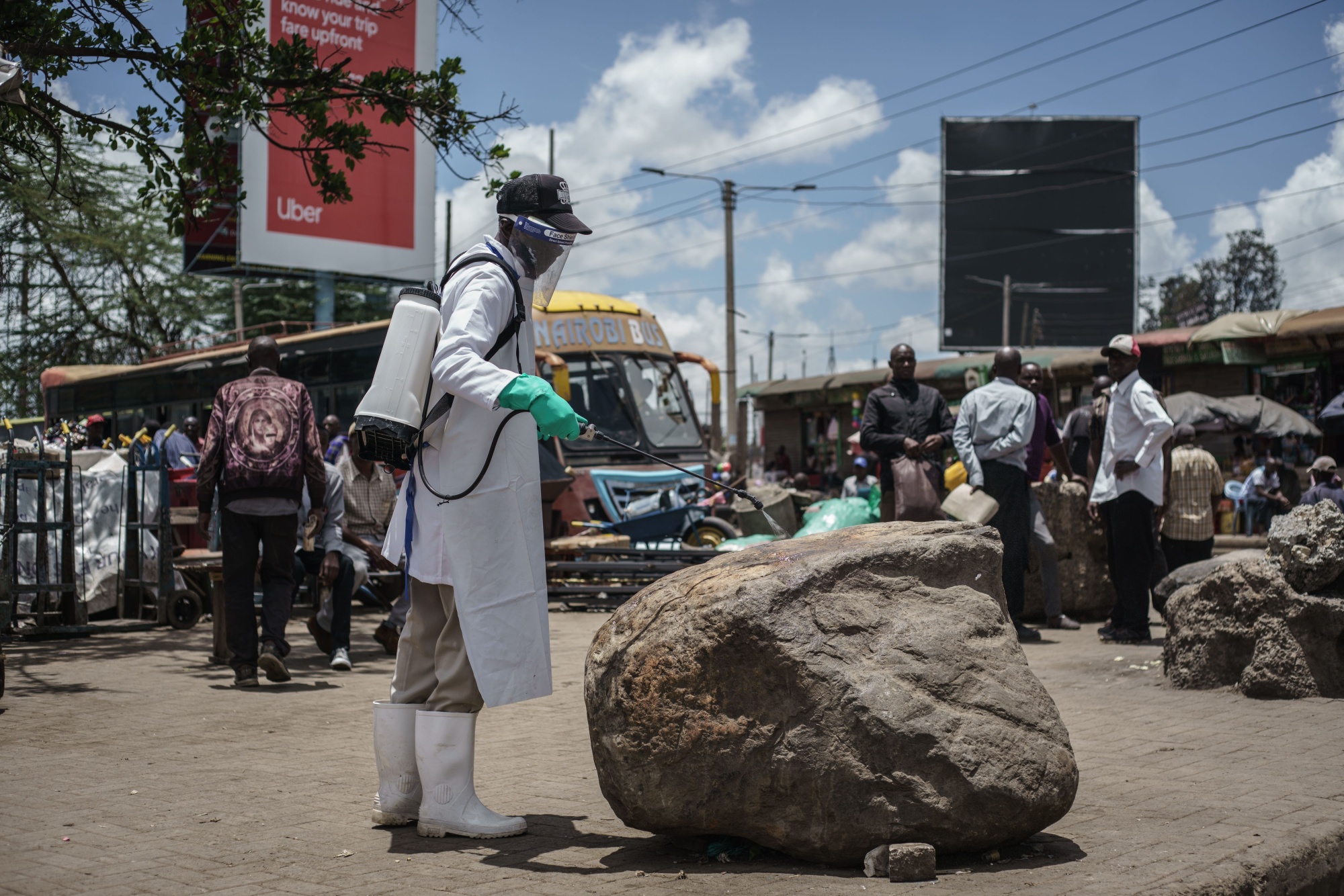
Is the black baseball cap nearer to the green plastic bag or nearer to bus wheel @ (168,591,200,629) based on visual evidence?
bus wheel @ (168,591,200,629)

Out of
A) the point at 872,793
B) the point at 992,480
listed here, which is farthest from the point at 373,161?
the point at 872,793

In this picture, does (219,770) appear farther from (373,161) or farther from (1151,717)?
(373,161)

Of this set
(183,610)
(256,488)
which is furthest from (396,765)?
(183,610)

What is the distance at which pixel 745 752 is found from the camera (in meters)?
3.29

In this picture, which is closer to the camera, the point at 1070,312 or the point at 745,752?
the point at 745,752

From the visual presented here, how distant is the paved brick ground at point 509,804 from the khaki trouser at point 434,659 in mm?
425

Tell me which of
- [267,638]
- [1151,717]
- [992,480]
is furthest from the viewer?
[992,480]

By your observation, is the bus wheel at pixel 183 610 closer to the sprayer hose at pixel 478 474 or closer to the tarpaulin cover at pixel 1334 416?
the sprayer hose at pixel 478 474

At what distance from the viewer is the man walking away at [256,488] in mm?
6586

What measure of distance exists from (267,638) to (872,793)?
187 inches

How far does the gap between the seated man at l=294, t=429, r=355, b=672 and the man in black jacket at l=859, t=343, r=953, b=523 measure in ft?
11.9

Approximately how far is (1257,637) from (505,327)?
14.2ft

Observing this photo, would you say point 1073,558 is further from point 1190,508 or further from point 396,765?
point 396,765

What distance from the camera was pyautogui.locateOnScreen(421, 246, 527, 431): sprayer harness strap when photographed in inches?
150
